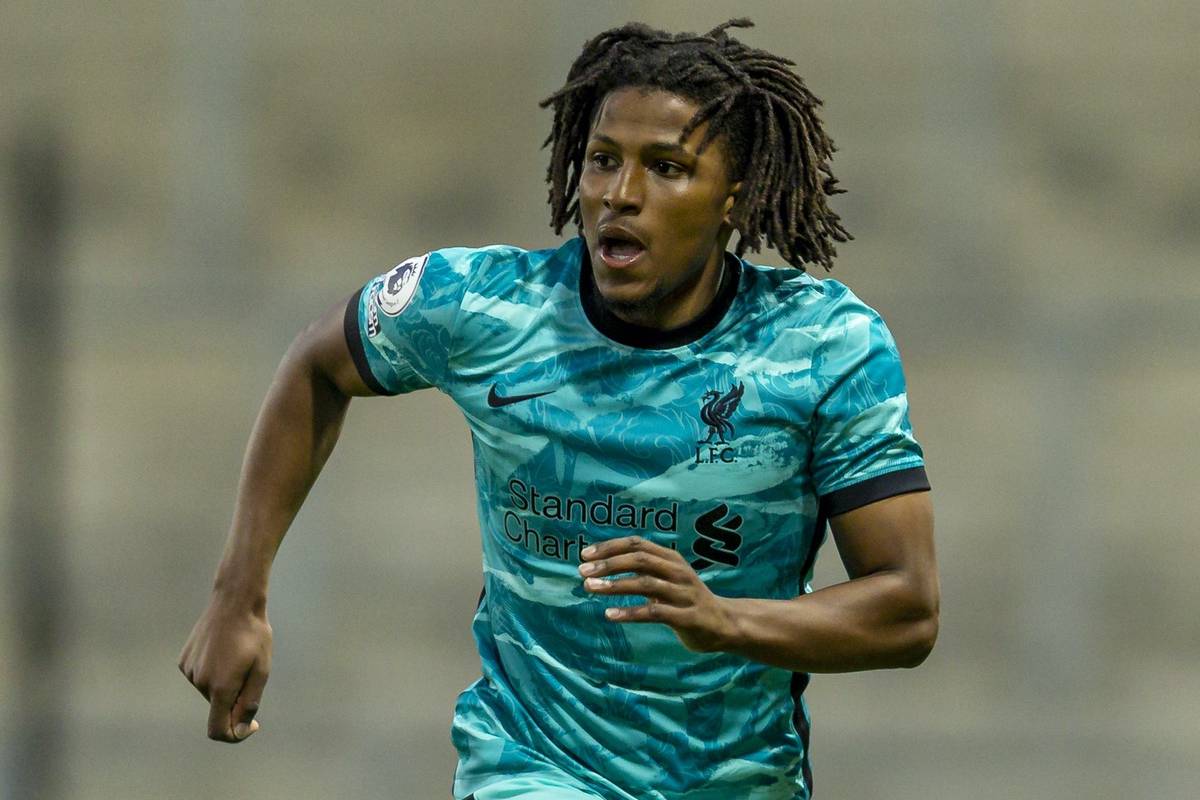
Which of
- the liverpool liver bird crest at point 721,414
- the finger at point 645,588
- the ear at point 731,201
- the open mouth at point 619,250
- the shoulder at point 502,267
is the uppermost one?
the ear at point 731,201

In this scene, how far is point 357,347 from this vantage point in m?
3.20

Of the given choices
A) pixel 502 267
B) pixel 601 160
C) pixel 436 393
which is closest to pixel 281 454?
pixel 502 267

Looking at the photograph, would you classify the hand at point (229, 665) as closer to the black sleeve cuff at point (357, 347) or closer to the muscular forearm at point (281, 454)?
the muscular forearm at point (281, 454)

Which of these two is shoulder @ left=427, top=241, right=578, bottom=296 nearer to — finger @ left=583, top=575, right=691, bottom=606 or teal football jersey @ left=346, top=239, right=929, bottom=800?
teal football jersey @ left=346, top=239, right=929, bottom=800

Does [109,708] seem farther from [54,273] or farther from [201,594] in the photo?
[54,273]

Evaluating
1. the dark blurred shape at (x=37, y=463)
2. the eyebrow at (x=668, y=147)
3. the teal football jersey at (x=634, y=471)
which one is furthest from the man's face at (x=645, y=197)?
the dark blurred shape at (x=37, y=463)

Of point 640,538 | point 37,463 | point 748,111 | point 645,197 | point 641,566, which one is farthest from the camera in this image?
point 37,463

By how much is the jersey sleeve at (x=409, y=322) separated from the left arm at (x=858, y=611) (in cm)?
67

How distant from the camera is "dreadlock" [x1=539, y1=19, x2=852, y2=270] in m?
2.99

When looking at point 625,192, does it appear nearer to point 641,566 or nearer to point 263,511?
point 641,566

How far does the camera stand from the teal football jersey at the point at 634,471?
2967mm

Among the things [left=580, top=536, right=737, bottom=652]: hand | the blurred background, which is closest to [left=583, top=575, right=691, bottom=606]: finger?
[left=580, top=536, right=737, bottom=652]: hand

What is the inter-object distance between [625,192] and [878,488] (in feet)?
1.83

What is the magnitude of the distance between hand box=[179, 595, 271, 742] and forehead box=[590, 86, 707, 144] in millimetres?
947
